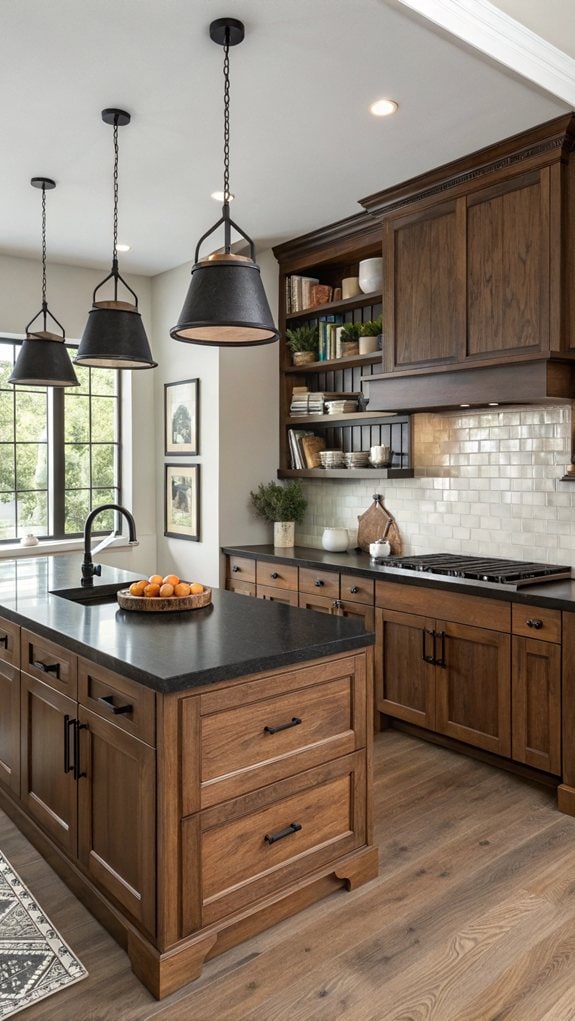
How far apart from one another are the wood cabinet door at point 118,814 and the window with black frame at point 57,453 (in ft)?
11.0

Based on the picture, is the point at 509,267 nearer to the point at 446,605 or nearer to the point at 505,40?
the point at 505,40

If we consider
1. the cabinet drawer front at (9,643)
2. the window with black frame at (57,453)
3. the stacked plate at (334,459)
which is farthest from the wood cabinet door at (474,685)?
the window with black frame at (57,453)

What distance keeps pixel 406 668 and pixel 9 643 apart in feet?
6.50

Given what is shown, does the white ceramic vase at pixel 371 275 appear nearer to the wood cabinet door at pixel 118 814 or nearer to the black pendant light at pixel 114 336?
the black pendant light at pixel 114 336

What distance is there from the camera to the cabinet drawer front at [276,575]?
14.8ft

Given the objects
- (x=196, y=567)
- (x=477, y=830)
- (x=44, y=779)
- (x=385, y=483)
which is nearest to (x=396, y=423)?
(x=385, y=483)

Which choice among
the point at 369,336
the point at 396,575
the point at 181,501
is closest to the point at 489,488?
the point at 396,575

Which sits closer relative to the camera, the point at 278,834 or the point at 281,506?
the point at 278,834

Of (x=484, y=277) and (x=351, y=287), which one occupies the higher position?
(x=351, y=287)

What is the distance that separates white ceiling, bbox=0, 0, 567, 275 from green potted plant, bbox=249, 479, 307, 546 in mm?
1824

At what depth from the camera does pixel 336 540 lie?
4.66 meters

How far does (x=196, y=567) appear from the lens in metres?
5.39

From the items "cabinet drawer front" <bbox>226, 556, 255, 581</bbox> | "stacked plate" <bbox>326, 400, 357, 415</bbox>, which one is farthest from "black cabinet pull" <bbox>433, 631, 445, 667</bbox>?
"stacked plate" <bbox>326, 400, 357, 415</bbox>

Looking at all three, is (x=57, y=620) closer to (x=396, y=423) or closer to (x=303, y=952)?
(x=303, y=952)
